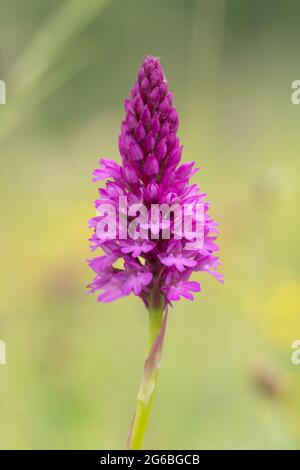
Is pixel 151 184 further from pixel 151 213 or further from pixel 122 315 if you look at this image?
pixel 122 315

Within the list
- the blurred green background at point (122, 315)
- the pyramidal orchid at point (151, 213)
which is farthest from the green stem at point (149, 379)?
the blurred green background at point (122, 315)

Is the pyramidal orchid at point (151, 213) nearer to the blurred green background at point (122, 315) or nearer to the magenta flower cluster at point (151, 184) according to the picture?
the magenta flower cluster at point (151, 184)

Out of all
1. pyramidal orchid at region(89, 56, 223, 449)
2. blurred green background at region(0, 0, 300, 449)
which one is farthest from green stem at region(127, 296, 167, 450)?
blurred green background at region(0, 0, 300, 449)

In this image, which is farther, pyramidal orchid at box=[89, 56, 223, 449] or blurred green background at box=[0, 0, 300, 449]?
blurred green background at box=[0, 0, 300, 449]

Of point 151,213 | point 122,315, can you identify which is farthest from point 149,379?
point 122,315

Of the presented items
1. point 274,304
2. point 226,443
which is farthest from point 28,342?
point 274,304

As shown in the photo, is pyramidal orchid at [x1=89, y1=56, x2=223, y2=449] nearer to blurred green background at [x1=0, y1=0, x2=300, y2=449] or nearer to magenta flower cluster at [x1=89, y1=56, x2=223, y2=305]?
magenta flower cluster at [x1=89, y1=56, x2=223, y2=305]
